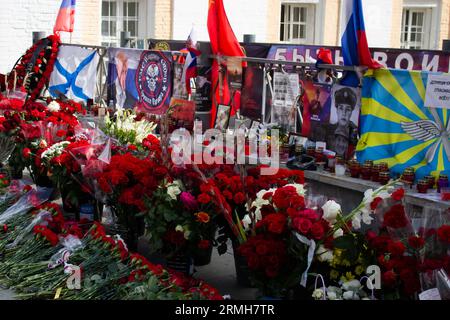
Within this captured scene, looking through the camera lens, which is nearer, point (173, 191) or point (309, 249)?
point (309, 249)

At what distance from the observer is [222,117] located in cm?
764

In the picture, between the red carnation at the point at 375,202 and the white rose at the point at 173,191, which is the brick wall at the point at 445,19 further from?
the red carnation at the point at 375,202

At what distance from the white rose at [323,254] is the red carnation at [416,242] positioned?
0.46 meters

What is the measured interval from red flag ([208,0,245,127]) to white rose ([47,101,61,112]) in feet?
5.98

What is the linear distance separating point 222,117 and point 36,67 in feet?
14.1

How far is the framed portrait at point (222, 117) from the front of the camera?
24.8 feet

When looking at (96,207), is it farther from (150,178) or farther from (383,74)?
(383,74)

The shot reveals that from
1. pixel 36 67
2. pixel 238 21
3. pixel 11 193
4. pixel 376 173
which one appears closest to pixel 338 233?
pixel 376 173

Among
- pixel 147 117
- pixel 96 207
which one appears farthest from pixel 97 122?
pixel 96 207

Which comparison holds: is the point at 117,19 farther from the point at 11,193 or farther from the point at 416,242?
the point at 416,242

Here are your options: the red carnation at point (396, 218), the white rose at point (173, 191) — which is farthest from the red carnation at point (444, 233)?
the white rose at point (173, 191)

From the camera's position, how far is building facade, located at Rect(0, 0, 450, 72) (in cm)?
1512

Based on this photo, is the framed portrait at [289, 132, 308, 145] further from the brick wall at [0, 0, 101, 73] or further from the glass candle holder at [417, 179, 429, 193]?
the brick wall at [0, 0, 101, 73]
